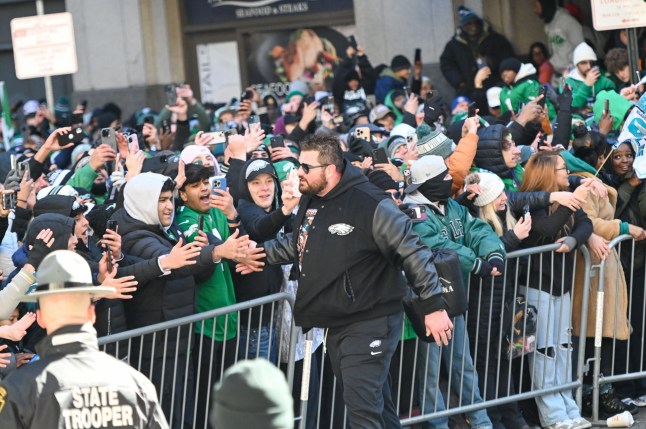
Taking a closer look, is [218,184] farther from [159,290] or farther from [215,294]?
[159,290]

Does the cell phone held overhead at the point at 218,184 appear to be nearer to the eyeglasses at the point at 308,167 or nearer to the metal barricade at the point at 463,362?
the metal barricade at the point at 463,362

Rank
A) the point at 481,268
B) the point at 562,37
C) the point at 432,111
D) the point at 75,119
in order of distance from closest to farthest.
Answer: the point at 481,268 < the point at 432,111 < the point at 75,119 < the point at 562,37

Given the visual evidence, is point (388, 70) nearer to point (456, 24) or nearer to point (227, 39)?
point (456, 24)

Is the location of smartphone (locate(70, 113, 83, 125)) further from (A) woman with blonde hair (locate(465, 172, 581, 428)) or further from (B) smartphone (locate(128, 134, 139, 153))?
(A) woman with blonde hair (locate(465, 172, 581, 428))

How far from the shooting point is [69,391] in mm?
4789

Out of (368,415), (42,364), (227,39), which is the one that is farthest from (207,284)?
(227,39)

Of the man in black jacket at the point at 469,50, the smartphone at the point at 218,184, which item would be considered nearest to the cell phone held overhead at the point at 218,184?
the smartphone at the point at 218,184

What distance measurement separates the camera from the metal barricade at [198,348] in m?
7.76

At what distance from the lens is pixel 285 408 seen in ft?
11.5

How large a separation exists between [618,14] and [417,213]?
3.33m

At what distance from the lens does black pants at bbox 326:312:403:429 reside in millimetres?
7496

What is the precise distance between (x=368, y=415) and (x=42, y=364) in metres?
3.01

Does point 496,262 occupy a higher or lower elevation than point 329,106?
lower

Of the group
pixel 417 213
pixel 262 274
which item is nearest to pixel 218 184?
pixel 262 274
